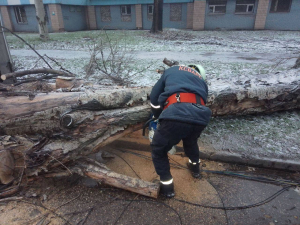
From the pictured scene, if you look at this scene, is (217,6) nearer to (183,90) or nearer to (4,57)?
(4,57)

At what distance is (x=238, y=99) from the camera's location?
3.40 m

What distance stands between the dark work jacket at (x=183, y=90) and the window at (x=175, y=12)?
62.1ft

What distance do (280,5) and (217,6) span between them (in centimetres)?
485

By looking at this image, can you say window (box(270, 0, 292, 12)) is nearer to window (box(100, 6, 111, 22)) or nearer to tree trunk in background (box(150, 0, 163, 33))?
tree trunk in background (box(150, 0, 163, 33))

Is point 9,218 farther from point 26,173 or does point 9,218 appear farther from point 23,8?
point 23,8

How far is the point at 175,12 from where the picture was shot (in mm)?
19188

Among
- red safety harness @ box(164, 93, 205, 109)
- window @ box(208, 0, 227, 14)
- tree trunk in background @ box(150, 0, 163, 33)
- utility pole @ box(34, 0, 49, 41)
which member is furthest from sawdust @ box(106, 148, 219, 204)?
window @ box(208, 0, 227, 14)

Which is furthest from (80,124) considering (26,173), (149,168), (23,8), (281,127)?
(23,8)

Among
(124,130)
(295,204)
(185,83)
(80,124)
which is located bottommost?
(295,204)

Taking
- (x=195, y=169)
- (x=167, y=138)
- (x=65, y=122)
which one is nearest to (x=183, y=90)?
(x=167, y=138)

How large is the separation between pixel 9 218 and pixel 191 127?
2035mm

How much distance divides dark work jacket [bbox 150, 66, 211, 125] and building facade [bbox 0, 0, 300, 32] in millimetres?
17577

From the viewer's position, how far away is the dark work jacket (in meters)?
2.03

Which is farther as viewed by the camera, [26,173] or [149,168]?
[149,168]
